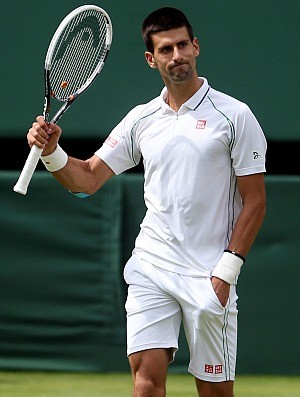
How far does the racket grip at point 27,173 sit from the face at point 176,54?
63 cm

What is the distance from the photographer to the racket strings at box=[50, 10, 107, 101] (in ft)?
15.7

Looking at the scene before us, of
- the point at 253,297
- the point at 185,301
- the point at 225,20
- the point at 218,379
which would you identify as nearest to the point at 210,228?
the point at 185,301

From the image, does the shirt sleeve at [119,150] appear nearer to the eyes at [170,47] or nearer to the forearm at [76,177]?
the forearm at [76,177]

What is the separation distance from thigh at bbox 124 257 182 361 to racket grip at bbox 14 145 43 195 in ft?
2.11

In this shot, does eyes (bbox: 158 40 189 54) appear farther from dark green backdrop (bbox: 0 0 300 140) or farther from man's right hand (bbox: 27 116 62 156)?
dark green backdrop (bbox: 0 0 300 140)

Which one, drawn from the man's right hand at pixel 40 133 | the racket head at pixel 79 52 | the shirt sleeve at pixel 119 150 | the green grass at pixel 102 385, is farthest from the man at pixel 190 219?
the green grass at pixel 102 385

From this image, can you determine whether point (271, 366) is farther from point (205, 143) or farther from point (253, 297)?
point (205, 143)

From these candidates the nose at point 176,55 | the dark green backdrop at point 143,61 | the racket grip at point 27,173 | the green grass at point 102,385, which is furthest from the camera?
the dark green backdrop at point 143,61

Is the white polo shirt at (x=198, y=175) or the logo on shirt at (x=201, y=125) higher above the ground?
the logo on shirt at (x=201, y=125)

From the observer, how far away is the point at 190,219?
4.54m

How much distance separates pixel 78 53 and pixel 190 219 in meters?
0.98

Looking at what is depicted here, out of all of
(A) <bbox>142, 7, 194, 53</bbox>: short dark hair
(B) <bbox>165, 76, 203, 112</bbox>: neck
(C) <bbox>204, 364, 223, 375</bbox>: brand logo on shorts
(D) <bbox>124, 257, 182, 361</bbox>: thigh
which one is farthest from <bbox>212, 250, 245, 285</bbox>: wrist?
(A) <bbox>142, 7, 194, 53</bbox>: short dark hair

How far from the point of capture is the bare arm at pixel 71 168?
4.41 m

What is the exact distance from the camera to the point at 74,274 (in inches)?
280
